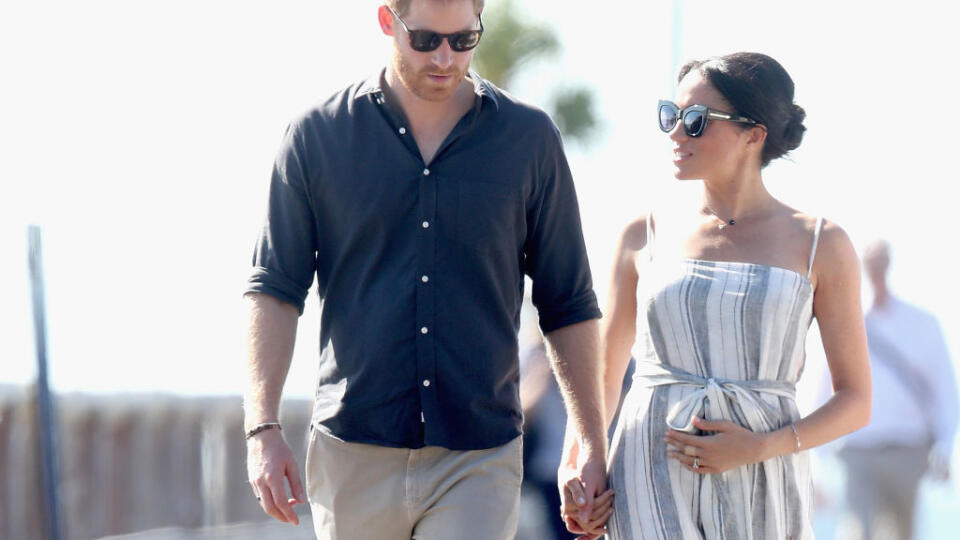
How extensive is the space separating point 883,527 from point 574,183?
5.55m

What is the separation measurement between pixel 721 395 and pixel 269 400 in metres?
1.19

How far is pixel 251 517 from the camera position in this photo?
9.28 m

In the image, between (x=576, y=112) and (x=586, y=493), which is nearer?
(x=586, y=493)

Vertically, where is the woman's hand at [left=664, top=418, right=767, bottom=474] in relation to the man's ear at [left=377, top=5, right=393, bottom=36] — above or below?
below

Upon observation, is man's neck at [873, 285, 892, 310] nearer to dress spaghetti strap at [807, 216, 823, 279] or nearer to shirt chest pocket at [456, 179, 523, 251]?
dress spaghetti strap at [807, 216, 823, 279]

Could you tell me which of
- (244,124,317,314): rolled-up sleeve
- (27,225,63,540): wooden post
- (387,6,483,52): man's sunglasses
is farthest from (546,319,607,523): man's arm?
(27,225,63,540): wooden post

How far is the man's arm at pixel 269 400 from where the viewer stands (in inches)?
137

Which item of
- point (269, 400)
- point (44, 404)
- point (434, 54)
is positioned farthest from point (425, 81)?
point (44, 404)

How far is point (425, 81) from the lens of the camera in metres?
3.69

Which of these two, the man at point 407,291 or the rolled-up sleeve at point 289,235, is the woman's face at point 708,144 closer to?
the man at point 407,291

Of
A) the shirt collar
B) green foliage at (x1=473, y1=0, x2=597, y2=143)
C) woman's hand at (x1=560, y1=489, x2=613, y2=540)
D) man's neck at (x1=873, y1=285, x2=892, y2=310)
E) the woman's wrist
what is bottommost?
woman's hand at (x1=560, y1=489, x2=613, y2=540)

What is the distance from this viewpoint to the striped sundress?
3834mm

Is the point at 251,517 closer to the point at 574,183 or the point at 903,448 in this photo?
the point at 903,448

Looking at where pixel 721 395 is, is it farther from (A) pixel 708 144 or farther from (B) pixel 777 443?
(A) pixel 708 144
